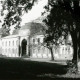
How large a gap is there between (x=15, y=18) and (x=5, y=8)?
4.42 ft

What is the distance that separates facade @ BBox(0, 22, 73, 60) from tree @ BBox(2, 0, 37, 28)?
41.9 m

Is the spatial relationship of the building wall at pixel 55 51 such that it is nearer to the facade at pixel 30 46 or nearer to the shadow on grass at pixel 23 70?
the facade at pixel 30 46

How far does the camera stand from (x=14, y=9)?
21859 millimetres

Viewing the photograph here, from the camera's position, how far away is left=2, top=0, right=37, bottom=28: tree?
21.0m

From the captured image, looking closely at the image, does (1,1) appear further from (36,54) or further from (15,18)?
(36,54)

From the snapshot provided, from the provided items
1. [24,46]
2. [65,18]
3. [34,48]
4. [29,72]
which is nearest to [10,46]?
[24,46]

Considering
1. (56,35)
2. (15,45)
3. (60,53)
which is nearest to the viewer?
(56,35)

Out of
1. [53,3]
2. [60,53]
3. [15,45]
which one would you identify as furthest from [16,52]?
[53,3]

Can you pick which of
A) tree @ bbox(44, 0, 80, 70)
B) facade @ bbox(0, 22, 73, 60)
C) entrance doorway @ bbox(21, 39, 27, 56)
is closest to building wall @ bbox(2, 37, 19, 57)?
facade @ bbox(0, 22, 73, 60)

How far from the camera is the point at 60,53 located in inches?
2611

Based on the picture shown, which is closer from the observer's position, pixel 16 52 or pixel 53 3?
pixel 53 3

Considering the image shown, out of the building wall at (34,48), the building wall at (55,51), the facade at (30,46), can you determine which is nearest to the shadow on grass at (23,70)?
the building wall at (34,48)

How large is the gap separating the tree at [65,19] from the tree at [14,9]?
8.46 ft

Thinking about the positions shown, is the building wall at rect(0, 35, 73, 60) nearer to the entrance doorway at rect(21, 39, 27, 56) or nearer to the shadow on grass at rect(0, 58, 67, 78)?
the entrance doorway at rect(21, 39, 27, 56)
